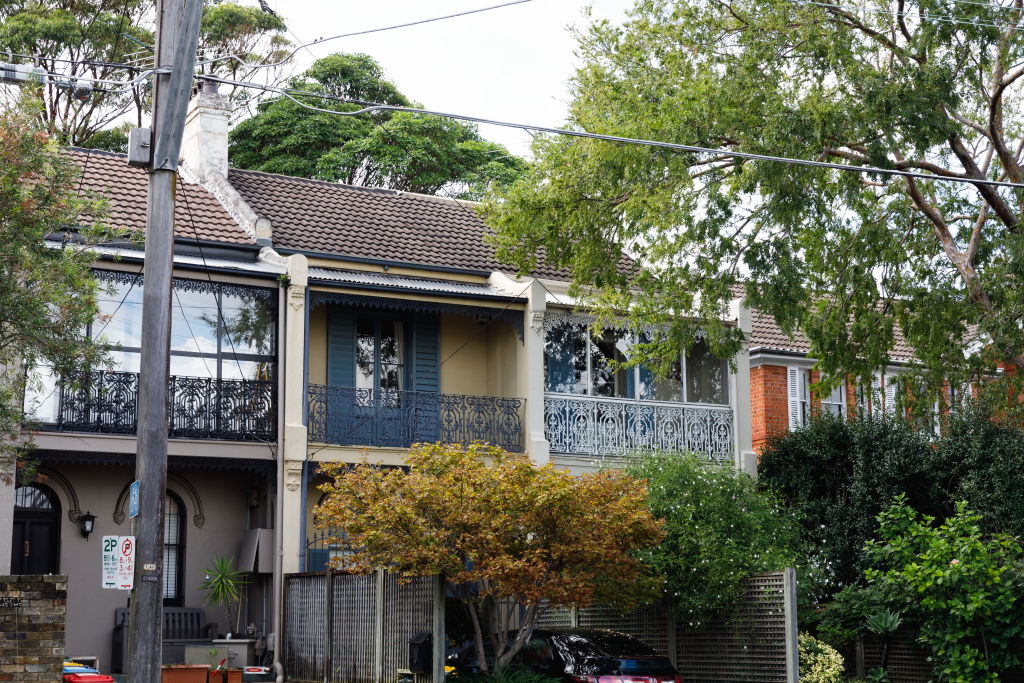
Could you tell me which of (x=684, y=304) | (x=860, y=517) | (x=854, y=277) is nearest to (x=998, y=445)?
(x=860, y=517)

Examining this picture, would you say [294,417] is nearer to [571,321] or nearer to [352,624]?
[352,624]

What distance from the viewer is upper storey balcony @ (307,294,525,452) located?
71.0 ft

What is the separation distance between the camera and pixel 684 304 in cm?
2092

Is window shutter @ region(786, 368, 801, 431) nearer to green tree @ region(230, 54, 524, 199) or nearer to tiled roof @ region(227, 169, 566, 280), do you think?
tiled roof @ region(227, 169, 566, 280)

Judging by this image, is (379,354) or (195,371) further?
(379,354)

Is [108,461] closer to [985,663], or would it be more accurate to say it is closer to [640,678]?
[640,678]

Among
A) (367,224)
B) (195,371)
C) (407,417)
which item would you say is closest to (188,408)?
(195,371)

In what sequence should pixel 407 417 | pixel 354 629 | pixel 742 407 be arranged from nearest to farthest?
pixel 354 629
pixel 407 417
pixel 742 407

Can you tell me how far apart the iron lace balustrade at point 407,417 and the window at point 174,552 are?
9.41ft

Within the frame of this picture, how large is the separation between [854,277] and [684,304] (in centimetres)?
289

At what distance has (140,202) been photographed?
22203 millimetres

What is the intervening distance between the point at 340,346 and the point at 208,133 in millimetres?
5290

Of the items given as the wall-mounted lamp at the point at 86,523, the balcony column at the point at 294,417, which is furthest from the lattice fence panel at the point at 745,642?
the wall-mounted lamp at the point at 86,523

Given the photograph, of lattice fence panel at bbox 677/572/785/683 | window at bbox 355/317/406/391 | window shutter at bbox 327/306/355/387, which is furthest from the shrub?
window shutter at bbox 327/306/355/387
